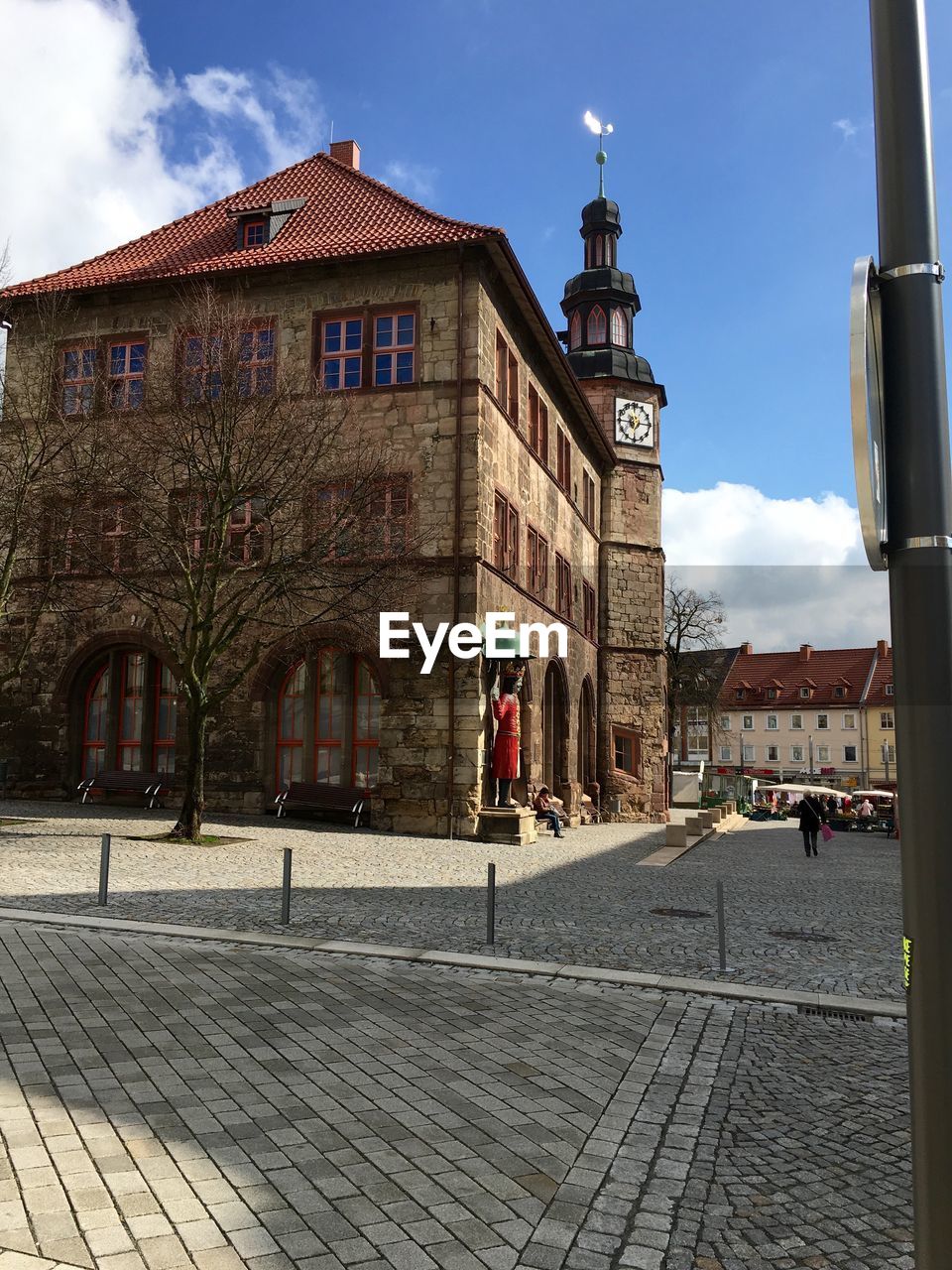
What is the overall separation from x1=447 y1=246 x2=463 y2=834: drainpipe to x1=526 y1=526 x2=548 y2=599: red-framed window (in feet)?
17.4

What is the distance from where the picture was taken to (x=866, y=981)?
28.1ft

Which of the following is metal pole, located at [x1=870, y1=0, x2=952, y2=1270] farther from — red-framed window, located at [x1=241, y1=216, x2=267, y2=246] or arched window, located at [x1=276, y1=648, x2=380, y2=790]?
red-framed window, located at [x1=241, y1=216, x2=267, y2=246]

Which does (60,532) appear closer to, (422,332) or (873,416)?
(422,332)

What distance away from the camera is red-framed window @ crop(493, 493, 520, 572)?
76.1 feet

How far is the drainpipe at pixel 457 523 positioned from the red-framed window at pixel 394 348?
113 centimetres

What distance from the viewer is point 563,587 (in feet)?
102

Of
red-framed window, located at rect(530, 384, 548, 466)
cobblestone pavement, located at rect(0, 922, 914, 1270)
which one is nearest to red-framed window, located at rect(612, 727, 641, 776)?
red-framed window, located at rect(530, 384, 548, 466)

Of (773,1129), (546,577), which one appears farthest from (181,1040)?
(546,577)

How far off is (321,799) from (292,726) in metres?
1.90

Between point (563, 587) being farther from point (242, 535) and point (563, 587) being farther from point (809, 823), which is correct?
point (242, 535)

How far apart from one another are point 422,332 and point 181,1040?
1861 centimetres
